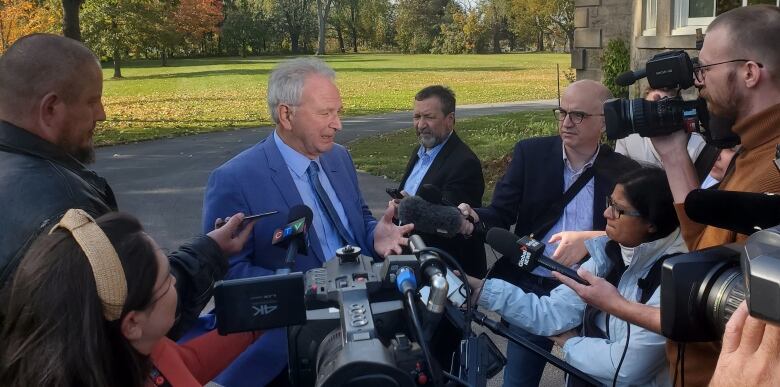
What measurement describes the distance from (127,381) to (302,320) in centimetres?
46

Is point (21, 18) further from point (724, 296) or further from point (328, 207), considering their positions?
point (724, 296)

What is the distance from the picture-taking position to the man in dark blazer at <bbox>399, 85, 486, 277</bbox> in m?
4.10

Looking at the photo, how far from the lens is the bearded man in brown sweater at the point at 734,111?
87.8 inches

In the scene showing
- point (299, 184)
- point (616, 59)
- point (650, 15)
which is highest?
point (650, 15)

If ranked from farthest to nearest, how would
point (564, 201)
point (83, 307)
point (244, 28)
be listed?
point (244, 28) → point (564, 201) → point (83, 307)

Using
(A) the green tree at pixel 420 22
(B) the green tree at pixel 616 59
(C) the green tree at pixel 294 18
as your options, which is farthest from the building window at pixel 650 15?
(C) the green tree at pixel 294 18

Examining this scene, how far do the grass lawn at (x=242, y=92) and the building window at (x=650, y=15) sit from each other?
10279 mm

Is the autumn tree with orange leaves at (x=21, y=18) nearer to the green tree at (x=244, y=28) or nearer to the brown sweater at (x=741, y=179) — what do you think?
the brown sweater at (x=741, y=179)

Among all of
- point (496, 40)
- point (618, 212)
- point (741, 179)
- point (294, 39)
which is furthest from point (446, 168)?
point (294, 39)

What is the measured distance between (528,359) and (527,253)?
1476 mm

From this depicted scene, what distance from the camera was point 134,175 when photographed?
39.7 feet

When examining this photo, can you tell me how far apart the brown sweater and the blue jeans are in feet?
3.87

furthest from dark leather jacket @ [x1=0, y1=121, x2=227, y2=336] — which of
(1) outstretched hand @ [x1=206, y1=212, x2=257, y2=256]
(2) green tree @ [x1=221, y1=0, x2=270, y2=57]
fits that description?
(2) green tree @ [x1=221, y1=0, x2=270, y2=57]

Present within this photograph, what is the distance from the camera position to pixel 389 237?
3.04 metres
